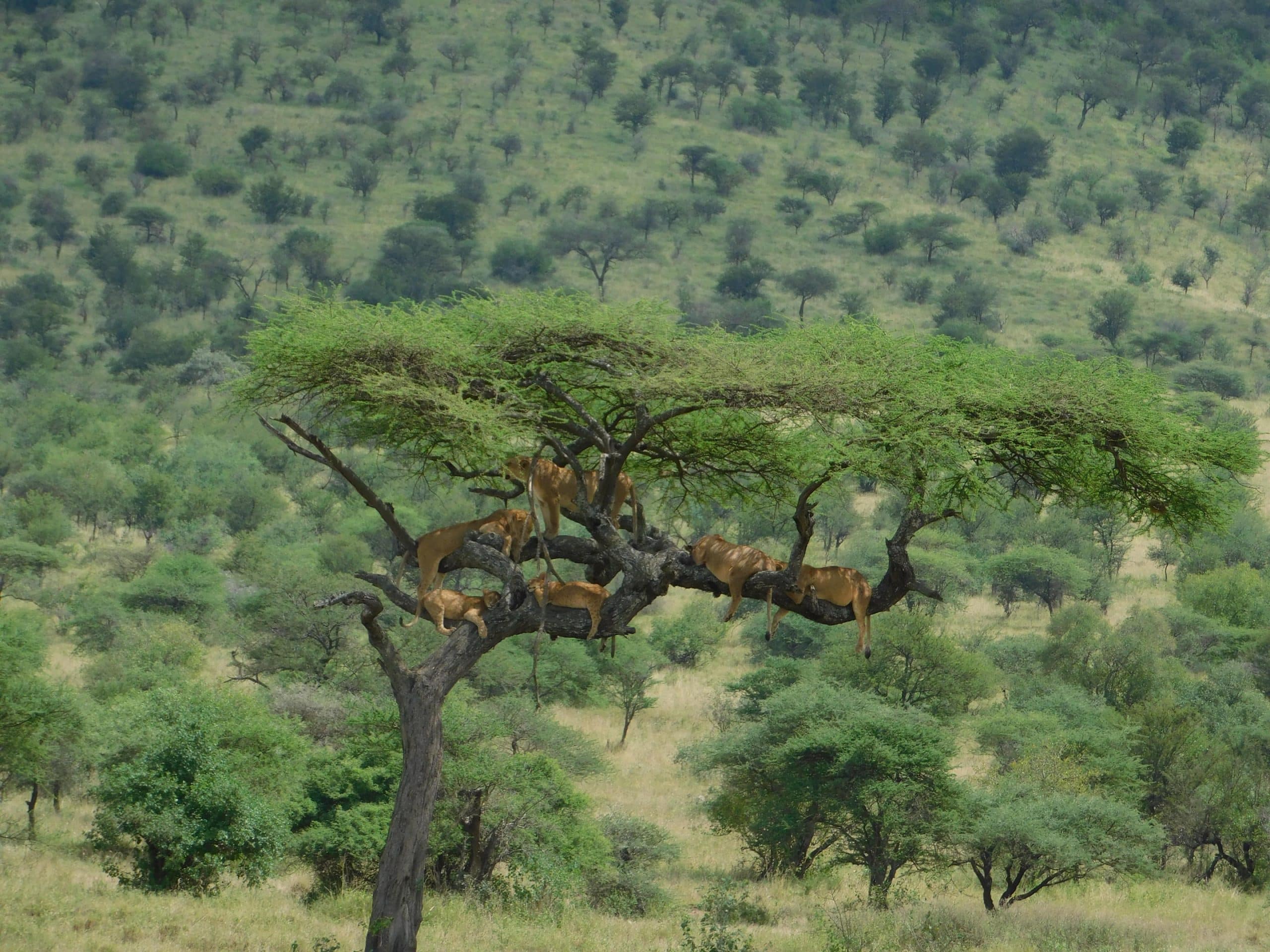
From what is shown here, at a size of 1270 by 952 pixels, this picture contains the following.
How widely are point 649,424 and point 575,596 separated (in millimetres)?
1621

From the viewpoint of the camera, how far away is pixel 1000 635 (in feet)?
165

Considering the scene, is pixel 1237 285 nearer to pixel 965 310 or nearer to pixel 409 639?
pixel 965 310

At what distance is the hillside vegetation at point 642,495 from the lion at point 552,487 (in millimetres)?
554

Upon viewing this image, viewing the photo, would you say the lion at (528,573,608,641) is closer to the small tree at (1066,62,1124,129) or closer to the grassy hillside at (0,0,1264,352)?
the grassy hillside at (0,0,1264,352)

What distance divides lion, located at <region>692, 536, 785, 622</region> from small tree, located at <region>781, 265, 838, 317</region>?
8164cm

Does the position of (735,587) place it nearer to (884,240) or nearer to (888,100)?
(884,240)

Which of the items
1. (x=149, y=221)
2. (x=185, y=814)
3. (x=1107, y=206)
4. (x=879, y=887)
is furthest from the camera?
(x=1107, y=206)

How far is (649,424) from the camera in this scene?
12969 millimetres

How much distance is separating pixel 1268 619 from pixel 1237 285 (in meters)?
61.9

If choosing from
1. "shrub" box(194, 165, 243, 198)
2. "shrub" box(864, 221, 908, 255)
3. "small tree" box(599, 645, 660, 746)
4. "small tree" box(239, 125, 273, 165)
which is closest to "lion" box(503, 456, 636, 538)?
"small tree" box(599, 645, 660, 746)

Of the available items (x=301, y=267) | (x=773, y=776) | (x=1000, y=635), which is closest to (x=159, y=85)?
(x=301, y=267)

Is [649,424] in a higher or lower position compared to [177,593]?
higher

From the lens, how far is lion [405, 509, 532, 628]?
13086 millimetres

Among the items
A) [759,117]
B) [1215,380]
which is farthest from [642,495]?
[759,117]
